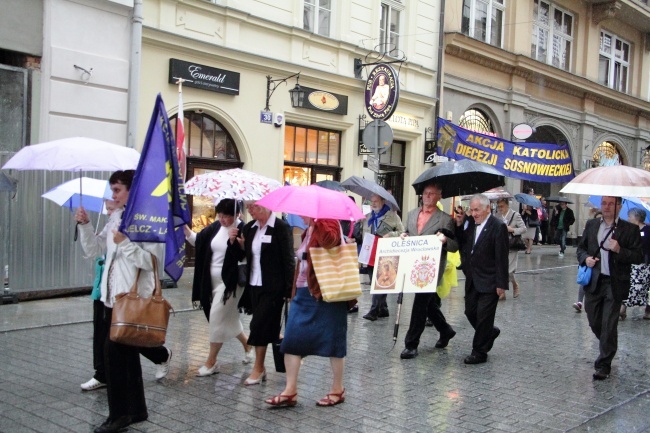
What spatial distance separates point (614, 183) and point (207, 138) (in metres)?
9.43

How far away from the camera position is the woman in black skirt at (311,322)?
550 cm

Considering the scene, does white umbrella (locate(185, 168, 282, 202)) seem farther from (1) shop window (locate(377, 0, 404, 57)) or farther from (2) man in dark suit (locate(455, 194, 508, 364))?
(1) shop window (locate(377, 0, 404, 57))

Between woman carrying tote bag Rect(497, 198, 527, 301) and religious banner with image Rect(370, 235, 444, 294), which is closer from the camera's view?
Result: religious banner with image Rect(370, 235, 444, 294)

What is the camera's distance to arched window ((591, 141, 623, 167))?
1139 inches

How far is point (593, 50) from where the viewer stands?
90.1 feet

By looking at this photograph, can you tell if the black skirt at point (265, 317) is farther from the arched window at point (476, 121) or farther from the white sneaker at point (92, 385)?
the arched window at point (476, 121)

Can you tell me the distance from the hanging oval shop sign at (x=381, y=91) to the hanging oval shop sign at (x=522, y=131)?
7.36 m

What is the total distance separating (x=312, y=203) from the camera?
531 centimetres

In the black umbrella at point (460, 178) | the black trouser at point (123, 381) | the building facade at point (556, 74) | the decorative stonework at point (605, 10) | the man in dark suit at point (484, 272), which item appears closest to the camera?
the black trouser at point (123, 381)

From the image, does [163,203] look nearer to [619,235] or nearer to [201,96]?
[619,235]

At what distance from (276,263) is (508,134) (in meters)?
18.3

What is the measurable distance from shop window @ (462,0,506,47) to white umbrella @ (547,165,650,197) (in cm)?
1522

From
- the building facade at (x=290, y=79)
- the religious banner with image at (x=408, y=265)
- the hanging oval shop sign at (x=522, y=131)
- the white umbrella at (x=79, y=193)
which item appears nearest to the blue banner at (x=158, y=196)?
the white umbrella at (x=79, y=193)

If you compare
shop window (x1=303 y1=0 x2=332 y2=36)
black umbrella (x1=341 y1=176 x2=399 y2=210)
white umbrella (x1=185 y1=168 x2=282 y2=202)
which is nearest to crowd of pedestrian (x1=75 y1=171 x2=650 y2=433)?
white umbrella (x1=185 y1=168 x2=282 y2=202)
